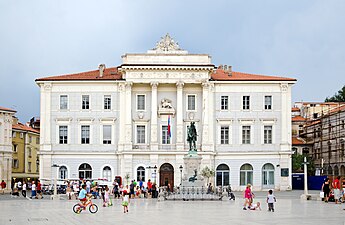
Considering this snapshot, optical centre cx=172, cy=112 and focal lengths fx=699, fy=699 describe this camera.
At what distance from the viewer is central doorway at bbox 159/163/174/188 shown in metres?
68.9

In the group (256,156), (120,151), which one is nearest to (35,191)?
(120,151)

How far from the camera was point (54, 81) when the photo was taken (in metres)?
69.1

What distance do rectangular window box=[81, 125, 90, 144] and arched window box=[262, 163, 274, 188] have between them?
1768cm

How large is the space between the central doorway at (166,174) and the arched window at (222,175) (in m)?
4.60

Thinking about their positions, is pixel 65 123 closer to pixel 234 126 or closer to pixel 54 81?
pixel 54 81

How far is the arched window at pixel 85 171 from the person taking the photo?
226 feet

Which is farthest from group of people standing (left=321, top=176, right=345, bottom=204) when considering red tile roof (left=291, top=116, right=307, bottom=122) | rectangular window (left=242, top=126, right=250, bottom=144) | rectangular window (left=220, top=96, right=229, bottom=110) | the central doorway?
red tile roof (left=291, top=116, right=307, bottom=122)

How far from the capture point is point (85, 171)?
226 ft

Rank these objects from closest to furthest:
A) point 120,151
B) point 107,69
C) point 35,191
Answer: point 35,191, point 120,151, point 107,69

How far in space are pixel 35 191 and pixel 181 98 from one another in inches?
781

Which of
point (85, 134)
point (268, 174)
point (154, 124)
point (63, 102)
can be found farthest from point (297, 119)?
point (63, 102)

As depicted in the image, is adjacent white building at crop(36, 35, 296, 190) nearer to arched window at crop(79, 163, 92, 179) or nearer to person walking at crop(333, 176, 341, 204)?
arched window at crop(79, 163, 92, 179)

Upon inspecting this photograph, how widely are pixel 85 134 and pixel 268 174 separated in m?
18.6

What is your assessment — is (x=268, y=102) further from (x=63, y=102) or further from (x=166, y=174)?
(x=63, y=102)
